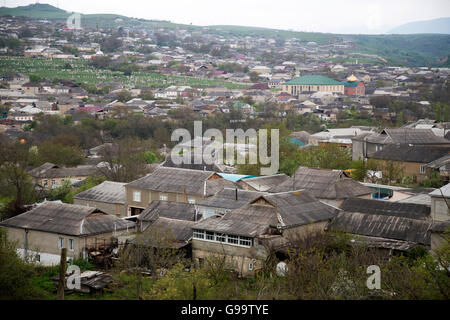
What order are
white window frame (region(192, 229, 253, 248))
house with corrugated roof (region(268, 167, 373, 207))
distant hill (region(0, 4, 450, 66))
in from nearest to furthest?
white window frame (region(192, 229, 253, 248)) < house with corrugated roof (region(268, 167, 373, 207)) < distant hill (region(0, 4, 450, 66))

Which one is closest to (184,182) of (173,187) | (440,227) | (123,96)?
(173,187)

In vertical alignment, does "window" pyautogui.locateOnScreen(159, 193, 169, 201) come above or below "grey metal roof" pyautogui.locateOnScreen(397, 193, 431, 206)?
below

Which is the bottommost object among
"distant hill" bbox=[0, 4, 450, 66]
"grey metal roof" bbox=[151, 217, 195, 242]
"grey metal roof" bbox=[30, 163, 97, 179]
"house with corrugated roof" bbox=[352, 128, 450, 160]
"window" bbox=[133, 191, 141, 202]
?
"grey metal roof" bbox=[30, 163, 97, 179]

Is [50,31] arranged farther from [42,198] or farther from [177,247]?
[177,247]

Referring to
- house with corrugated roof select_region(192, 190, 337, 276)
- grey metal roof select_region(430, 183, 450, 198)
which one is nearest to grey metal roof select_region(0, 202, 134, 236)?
house with corrugated roof select_region(192, 190, 337, 276)

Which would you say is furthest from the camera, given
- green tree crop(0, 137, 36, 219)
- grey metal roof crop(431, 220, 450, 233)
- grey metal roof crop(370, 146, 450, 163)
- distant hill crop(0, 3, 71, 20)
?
distant hill crop(0, 3, 71, 20)

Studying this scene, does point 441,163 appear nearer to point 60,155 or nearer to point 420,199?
point 420,199

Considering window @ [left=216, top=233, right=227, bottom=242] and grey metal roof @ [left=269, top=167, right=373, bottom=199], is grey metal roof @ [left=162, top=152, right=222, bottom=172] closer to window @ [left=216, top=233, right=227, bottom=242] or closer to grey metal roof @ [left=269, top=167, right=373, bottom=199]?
grey metal roof @ [left=269, top=167, right=373, bottom=199]

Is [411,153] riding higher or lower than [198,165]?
higher
